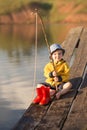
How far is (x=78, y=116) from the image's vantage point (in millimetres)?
5504

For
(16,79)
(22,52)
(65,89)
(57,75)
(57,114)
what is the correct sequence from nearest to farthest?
(57,114) < (65,89) < (57,75) < (16,79) < (22,52)

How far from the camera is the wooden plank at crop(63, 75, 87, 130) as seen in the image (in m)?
5.14

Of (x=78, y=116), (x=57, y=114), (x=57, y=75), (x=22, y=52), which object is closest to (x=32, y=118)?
(x=57, y=114)

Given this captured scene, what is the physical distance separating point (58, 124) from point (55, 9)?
32.4 meters

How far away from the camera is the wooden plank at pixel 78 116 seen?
202 inches

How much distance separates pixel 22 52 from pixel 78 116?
11.0m

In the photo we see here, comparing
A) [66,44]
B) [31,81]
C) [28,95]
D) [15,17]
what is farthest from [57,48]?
[15,17]

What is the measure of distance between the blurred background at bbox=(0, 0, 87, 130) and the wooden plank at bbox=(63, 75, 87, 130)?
1.40 metres

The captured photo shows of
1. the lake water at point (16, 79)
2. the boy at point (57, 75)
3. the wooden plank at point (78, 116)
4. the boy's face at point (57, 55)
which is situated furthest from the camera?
the lake water at point (16, 79)

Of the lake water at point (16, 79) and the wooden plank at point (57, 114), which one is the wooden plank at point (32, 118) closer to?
the wooden plank at point (57, 114)

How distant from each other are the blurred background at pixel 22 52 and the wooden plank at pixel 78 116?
140 cm

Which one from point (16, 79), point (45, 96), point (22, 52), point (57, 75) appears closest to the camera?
point (45, 96)

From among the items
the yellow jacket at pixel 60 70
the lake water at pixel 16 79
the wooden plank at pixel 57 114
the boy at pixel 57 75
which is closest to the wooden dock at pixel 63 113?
the wooden plank at pixel 57 114

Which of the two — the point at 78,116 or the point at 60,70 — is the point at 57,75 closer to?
the point at 60,70
